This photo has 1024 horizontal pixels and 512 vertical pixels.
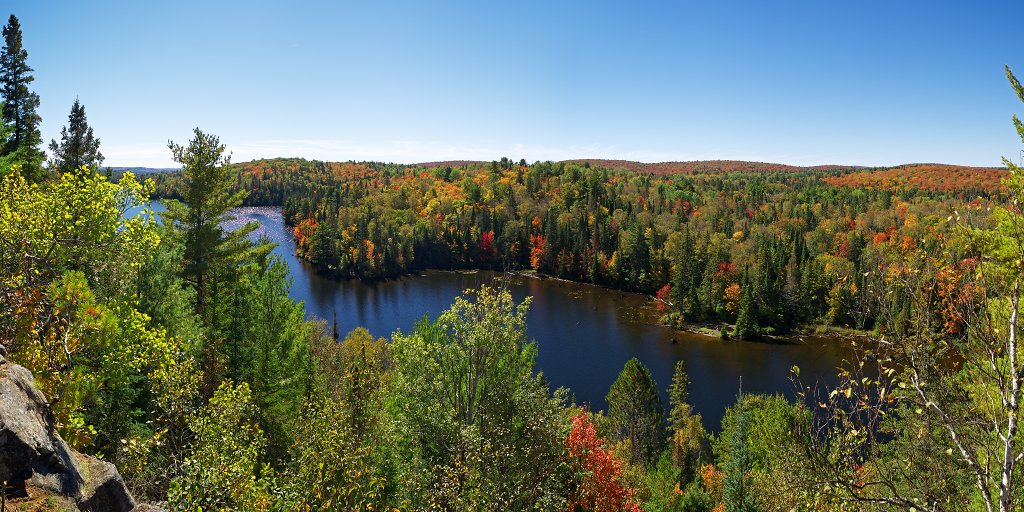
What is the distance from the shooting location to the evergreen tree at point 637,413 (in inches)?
1799

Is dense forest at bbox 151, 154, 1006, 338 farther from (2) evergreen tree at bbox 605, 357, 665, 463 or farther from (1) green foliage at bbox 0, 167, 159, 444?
(1) green foliage at bbox 0, 167, 159, 444

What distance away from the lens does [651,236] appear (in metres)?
126

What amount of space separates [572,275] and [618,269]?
13374mm

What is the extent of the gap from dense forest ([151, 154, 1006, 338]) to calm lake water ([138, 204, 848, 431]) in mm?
6242

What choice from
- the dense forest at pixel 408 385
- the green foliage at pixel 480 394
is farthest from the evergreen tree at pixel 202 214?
the green foliage at pixel 480 394

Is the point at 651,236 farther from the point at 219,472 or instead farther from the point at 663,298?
the point at 219,472

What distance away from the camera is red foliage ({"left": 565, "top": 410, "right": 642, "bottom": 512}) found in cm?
2139

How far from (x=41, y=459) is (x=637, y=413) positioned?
4266 centimetres

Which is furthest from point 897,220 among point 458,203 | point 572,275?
point 458,203

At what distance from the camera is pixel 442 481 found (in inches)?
452

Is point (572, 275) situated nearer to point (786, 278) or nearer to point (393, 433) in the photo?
point (786, 278)

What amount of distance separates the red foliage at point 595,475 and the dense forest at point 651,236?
6406cm

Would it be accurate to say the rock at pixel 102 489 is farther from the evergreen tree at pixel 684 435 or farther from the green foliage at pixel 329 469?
the evergreen tree at pixel 684 435

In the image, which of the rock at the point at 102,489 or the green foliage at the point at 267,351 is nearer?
the rock at the point at 102,489
